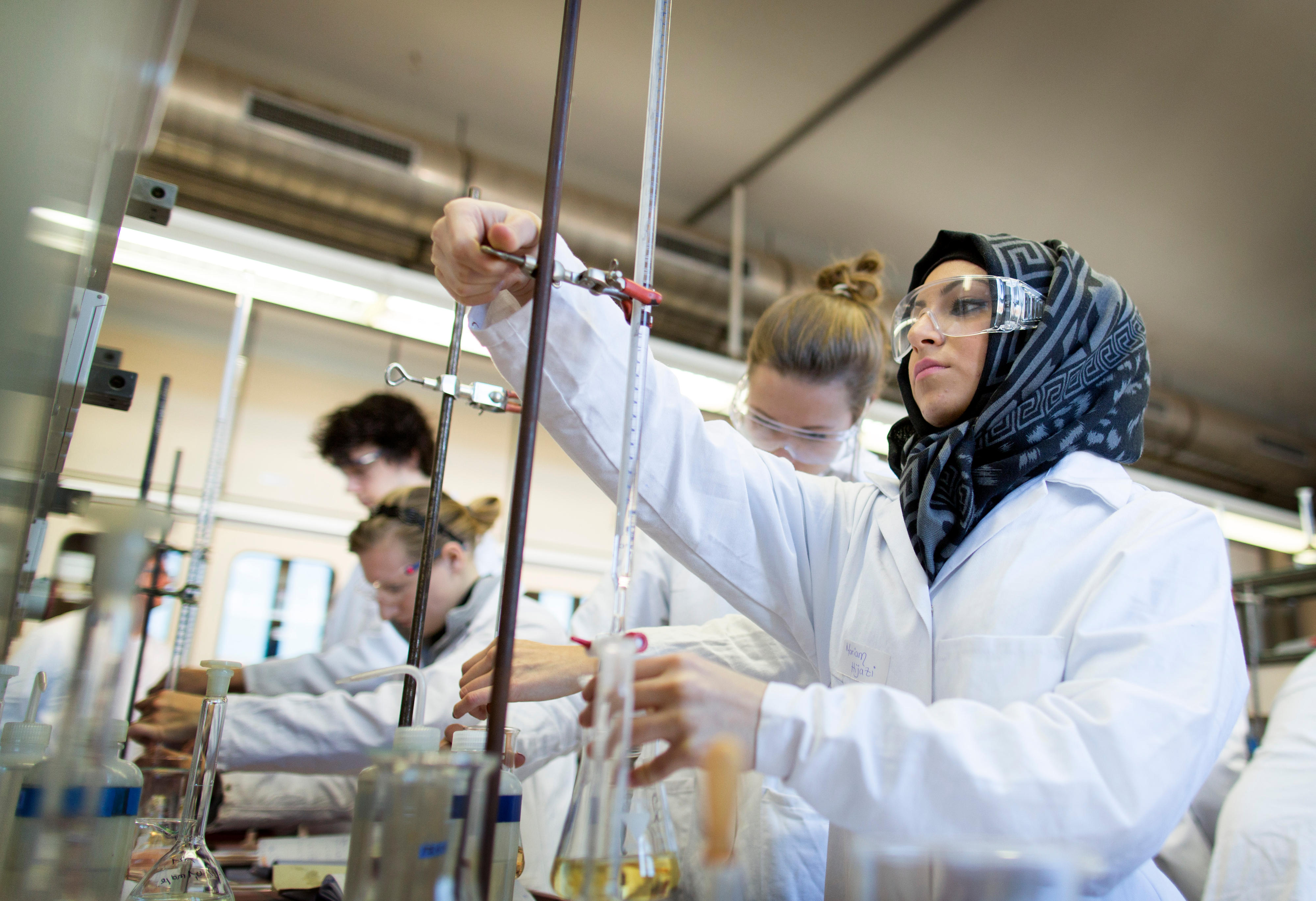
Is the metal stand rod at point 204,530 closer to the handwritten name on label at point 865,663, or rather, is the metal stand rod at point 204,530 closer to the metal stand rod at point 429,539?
the metal stand rod at point 429,539

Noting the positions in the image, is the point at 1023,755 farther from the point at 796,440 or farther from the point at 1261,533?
the point at 1261,533

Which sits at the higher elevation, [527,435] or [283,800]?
[527,435]

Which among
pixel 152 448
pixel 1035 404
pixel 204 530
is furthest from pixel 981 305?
pixel 204 530

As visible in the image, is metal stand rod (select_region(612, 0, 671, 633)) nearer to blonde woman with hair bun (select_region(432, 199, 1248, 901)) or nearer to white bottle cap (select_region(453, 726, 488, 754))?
blonde woman with hair bun (select_region(432, 199, 1248, 901))

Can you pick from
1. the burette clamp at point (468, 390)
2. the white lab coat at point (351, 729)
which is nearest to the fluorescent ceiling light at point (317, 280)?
the white lab coat at point (351, 729)

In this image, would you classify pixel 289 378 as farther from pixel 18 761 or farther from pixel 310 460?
pixel 18 761

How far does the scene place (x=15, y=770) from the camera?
0.79 meters

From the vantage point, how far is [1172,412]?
16.1 feet

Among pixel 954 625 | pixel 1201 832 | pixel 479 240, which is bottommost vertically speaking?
pixel 1201 832

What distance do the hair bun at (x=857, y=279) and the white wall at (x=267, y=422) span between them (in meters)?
2.63

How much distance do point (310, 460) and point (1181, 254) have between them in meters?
4.37

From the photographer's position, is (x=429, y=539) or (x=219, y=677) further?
(x=429, y=539)

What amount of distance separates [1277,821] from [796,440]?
1258 mm

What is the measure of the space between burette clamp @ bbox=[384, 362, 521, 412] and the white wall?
127 inches
